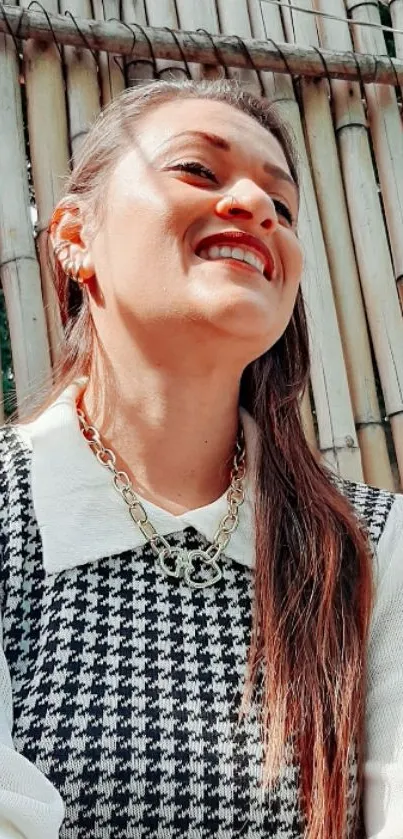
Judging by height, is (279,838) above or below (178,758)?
below

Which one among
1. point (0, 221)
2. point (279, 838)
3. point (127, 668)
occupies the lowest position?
point (279, 838)

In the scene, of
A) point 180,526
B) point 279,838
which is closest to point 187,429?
point 180,526

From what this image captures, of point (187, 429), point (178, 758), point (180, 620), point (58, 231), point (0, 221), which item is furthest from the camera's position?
point (0, 221)

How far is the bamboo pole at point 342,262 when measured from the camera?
1824 mm

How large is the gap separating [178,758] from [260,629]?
0.66 ft

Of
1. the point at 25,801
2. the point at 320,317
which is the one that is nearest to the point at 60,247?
the point at 320,317

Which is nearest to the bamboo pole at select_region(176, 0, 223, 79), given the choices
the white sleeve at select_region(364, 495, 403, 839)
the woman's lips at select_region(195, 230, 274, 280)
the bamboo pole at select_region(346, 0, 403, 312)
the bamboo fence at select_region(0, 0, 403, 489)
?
the bamboo fence at select_region(0, 0, 403, 489)

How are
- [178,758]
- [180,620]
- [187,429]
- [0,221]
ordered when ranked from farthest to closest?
[0,221] → [187,429] → [180,620] → [178,758]

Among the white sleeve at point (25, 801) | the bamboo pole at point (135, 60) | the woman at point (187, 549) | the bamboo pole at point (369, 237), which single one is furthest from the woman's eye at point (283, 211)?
the white sleeve at point (25, 801)

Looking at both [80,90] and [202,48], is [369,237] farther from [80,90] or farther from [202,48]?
[80,90]

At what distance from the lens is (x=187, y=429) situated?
4.75ft

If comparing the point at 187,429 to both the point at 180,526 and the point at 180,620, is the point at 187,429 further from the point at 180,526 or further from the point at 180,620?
the point at 180,620

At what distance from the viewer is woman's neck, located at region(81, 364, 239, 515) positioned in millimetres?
1431

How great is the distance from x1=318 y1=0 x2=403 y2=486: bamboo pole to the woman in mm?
305
